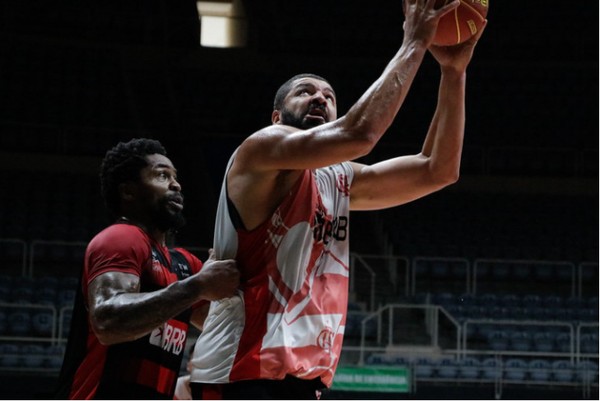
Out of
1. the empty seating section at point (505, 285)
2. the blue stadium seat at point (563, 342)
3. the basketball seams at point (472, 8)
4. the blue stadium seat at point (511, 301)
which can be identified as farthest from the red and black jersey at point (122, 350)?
the blue stadium seat at point (511, 301)

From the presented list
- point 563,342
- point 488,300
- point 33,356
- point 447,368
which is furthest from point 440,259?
point 33,356

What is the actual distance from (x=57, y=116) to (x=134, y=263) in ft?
49.7

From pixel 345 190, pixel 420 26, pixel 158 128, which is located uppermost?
pixel 158 128

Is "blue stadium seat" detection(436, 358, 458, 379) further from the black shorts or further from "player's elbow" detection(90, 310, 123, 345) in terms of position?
"player's elbow" detection(90, 310, 123, 345)

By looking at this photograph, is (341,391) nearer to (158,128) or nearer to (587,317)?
(587,317)

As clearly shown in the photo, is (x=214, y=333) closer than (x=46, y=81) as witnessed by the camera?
Yes

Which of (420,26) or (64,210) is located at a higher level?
(64,210)

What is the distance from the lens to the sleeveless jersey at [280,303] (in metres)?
3.15

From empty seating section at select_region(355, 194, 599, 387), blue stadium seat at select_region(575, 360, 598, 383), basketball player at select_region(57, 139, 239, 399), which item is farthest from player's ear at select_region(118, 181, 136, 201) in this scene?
blue stadium seat at select_region(575, 360, 598, 383)

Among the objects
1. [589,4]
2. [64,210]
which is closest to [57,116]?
[64,210]

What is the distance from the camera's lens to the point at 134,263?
3527 millimetres

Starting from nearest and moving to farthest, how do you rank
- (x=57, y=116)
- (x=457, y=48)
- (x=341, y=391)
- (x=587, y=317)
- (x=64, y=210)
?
(x=457, y=48) → (x=341, y=391) → (x=587, y=317) → (x=64, y=210) → (x=57, y=116)

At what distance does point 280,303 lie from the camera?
3180 mm

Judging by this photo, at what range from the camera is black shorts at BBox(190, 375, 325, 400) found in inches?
123
